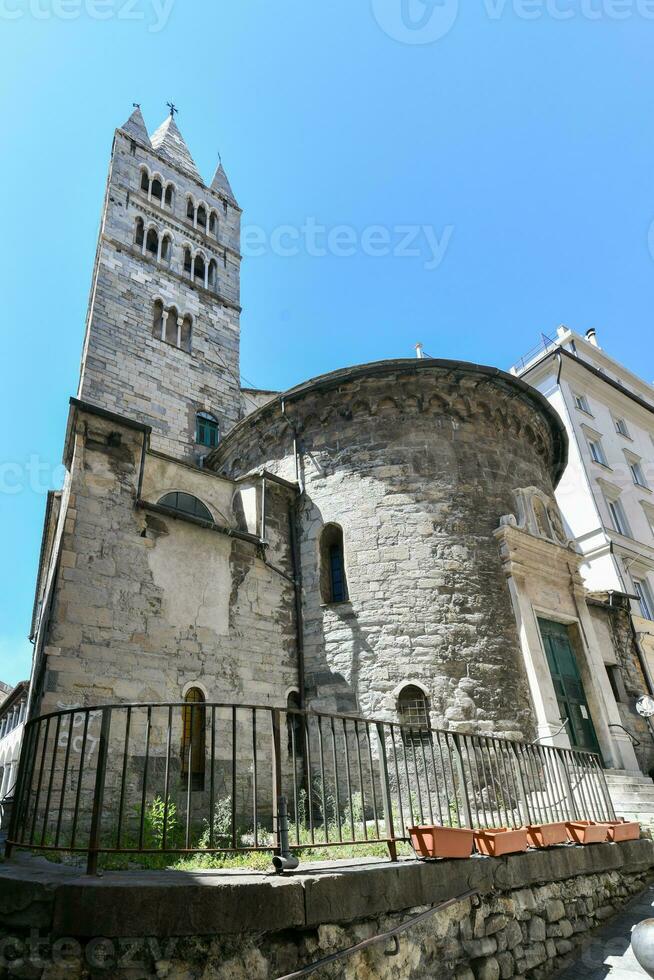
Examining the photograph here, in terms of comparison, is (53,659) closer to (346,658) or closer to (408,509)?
(346,658)

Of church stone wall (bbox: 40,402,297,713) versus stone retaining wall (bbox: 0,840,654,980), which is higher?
church stone wall (bbox: 40,402,297,713)

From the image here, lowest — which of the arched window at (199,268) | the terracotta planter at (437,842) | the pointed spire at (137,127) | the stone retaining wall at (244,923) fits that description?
the stone retaining wall at (244,923)

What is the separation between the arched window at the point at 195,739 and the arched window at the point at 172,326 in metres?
13.1

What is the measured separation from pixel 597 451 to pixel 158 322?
18.3 meters

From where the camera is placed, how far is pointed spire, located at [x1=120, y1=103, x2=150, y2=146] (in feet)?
78.3

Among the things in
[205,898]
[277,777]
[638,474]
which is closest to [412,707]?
[277,777]

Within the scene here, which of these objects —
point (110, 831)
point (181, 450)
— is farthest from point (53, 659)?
point (181, 450)

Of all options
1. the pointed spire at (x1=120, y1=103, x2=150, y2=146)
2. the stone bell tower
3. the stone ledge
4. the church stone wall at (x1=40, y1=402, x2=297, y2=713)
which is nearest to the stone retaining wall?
the stone ledge

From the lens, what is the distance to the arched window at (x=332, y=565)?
11500 mm

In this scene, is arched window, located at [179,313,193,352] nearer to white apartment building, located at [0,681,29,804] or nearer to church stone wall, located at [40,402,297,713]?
church stone wall, located at [40,402,297,713]

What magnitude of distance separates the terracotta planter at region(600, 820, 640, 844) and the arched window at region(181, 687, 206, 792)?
5.42 metres

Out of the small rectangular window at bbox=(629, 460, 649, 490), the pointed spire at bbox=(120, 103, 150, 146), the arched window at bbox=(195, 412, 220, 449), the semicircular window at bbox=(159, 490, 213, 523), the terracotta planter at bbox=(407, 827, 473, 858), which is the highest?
the pointed spire at bbox=(120, 103, 150, 146)

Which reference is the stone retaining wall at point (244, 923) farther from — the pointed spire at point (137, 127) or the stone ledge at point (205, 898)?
the pointed spire at point (137, 127)

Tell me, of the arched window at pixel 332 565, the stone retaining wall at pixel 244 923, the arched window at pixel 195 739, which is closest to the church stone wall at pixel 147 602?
the arched window at pixel 195 739
